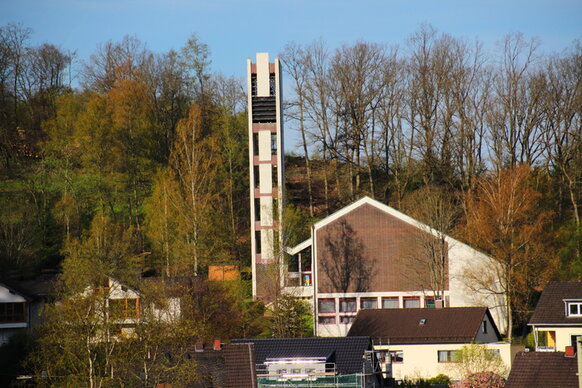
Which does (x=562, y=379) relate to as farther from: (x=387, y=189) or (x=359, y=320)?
(x=387, y=189)

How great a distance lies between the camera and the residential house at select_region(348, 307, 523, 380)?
48256 millimetres

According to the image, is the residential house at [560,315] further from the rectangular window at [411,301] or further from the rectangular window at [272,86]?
the rectangular window at [272,86]

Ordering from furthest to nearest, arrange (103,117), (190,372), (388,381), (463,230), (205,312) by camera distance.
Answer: (103,117) → (463,230) → (205,312) → (388,381) → (190,372)

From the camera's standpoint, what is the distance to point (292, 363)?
1641 inches

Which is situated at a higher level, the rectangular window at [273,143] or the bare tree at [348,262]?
the rectangular window at [273,143]

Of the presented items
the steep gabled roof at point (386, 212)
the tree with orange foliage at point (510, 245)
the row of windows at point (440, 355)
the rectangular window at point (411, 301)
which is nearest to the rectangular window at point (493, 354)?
the row of windows at point (440, 355)

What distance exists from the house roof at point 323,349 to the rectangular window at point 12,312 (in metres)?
18.6

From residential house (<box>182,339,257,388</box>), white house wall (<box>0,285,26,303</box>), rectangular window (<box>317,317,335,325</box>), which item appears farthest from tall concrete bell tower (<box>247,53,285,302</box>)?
residential house (<box>182,339,257,388</box>)

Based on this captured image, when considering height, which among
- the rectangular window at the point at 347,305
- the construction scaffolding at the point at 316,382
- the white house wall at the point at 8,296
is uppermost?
the white house wall at the point at 8,296

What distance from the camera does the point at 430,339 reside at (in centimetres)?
4881

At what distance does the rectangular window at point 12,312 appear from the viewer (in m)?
55.5

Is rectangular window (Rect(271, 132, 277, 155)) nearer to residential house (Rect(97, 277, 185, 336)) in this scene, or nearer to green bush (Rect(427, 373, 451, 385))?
residential house (Rect(97, 277, 185, 336))

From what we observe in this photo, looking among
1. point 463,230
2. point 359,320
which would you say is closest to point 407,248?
point 463,230

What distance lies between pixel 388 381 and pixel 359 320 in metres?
7.04
